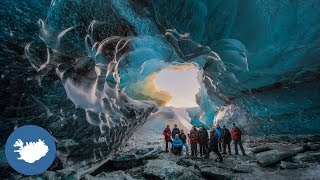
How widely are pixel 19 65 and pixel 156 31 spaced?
12.6 feet

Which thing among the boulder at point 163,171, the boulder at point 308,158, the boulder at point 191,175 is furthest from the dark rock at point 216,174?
the boulder at point 308,158

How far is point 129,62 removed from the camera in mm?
10289

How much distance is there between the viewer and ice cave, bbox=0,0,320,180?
245 inches

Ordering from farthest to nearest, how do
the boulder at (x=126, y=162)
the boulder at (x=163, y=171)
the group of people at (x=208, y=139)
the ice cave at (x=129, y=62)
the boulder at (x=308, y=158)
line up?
the boulder at (x=126, y=162)
the group of people at (x=208, y=139)
the boulder at (x=308, y=158)
the boulder at (x=163, y=171)
the ice cave at (x=129, y=62)

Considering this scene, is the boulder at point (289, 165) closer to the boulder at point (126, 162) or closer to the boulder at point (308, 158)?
the boulder at point (308, 158)

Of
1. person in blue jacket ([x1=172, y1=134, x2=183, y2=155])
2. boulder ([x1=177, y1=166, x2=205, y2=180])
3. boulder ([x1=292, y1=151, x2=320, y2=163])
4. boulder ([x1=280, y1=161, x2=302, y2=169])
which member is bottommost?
boulder ([x1=177, y1=166, x2=205, y2=180])

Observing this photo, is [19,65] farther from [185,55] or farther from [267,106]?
[267,106]

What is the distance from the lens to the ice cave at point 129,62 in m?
6.21

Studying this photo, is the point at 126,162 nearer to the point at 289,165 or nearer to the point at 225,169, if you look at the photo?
the point at 225,169

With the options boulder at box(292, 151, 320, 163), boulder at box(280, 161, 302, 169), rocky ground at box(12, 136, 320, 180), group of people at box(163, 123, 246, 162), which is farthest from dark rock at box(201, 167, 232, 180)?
boulder at box(292, 151, 320, 163)

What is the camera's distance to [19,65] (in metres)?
6.00

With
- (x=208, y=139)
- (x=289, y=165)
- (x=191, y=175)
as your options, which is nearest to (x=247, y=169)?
(x=289, y=165)

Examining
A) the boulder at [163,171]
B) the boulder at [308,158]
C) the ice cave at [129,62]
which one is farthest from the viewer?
the boulder at [308,158]

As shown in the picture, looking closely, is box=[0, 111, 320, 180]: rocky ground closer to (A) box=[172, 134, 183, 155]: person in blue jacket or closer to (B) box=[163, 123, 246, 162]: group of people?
(B) box=[163, 123, 246, 162]: group of people
